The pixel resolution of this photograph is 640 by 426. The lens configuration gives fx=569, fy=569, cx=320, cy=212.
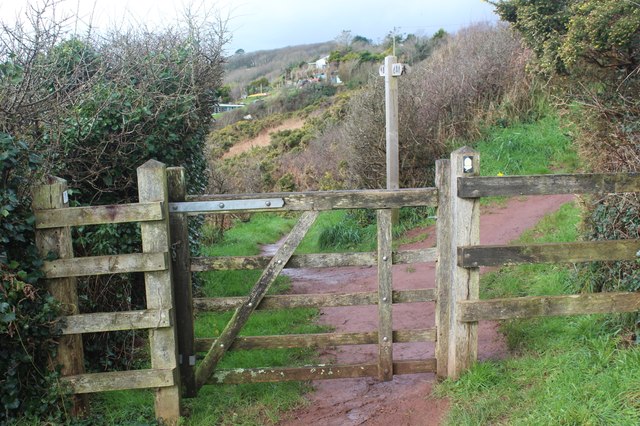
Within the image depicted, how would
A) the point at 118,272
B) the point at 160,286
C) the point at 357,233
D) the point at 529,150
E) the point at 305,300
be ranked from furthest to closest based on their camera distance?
the point at 529,150 < the point at 357,233 < the point at 305,300 < the point at 160,286 < the point at 118,272

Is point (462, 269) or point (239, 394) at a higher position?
point (462, 269)

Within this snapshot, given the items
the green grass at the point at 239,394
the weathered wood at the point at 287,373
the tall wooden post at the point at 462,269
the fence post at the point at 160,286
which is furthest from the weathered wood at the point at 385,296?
the fence post at the point at 160,286

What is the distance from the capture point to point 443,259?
4.65 meters

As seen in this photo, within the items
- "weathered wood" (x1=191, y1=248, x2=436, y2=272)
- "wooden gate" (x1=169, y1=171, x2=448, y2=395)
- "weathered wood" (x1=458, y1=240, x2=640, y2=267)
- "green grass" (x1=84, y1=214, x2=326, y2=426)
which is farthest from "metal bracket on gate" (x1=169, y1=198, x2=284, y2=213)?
"green grass" (x1=84, y1=214, x2=326, y2=426)

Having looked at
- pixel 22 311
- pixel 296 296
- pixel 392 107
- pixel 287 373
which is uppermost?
pixel 392 107

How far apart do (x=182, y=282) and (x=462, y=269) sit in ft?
7.41

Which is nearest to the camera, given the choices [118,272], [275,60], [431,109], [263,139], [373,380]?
[118,272]

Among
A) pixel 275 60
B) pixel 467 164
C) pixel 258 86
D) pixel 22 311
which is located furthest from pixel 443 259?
pixel 275 60

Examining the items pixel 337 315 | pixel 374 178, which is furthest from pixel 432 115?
pixel 337 315

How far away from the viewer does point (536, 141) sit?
42.9 ft

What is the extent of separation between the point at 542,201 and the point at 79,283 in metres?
8.54

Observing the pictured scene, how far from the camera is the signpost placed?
420 inches

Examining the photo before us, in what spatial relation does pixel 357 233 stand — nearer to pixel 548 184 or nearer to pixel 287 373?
pixel 287 373

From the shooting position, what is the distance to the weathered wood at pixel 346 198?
450 centimetres
